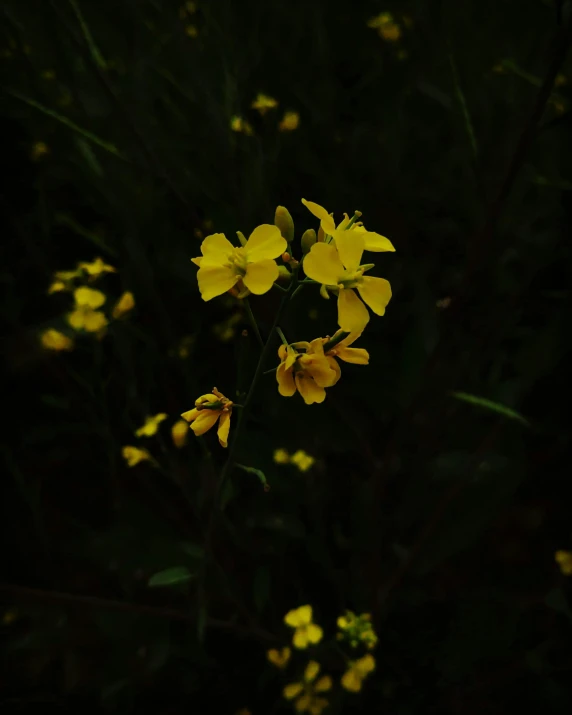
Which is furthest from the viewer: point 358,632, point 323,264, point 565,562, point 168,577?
point 565,562

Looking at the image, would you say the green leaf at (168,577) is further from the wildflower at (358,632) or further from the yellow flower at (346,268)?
the yellow flower at (346,268)

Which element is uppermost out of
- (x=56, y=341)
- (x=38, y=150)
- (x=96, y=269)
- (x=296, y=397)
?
(x=38, y=150)

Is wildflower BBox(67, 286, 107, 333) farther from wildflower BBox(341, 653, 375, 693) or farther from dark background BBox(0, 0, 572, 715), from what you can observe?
wildflower BBox(341, 653, 375, 693)

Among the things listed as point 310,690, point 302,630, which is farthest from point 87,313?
point 310,690

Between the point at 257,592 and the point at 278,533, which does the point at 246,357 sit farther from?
the point at 278,533

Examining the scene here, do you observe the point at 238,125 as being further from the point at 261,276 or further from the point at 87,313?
the point at 261,276

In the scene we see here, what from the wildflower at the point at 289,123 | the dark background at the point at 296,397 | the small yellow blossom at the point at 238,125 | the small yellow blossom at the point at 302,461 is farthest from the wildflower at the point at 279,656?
the wildflower at the point at 289,123

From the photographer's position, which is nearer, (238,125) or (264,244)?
(264,244)
